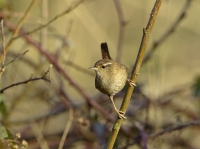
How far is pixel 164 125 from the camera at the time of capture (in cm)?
423

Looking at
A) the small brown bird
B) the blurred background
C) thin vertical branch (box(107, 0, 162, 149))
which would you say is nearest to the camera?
thin vertical branch (box(107, 0, 162, 149))

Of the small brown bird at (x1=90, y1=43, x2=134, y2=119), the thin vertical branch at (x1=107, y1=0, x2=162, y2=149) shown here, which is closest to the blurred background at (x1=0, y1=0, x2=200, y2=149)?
the small brown bird at (x1=90, y1=43, x2=134, y2=119)

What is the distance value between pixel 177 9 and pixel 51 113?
4.42 meters

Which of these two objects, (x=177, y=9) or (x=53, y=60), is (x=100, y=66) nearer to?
(x=53, y=60)

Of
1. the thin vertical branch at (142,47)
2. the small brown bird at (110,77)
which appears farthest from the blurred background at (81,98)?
the thin vertical branch at (142,47)

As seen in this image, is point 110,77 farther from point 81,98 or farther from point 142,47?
point 81,98

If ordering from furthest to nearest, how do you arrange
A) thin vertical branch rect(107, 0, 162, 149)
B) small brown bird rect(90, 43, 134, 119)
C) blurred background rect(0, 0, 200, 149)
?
blurred background rect(0, 0, 200, 149) → small brown bird rect(90, 43, 134, 119) → thin vertical branch rect(107, 0, 162, 149)

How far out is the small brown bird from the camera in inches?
88.4

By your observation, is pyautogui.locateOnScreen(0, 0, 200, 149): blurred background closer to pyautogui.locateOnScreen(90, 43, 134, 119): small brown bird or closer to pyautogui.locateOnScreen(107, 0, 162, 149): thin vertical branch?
pyautogui.locateOnScreen(90, 43, 134, 119): small brown bird

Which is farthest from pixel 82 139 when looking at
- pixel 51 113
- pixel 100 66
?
pixel 100 66

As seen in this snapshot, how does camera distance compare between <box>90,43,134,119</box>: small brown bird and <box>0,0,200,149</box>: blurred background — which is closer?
<box>90,43,134,119</box>: small brown bird

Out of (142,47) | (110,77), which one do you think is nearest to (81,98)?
(110,77)

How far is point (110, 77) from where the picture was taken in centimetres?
228

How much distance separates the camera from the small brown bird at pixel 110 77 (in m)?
2.25
